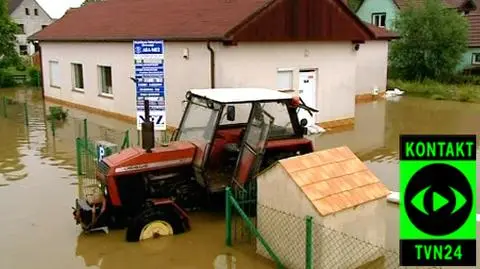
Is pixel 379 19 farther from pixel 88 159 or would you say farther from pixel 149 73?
pixel 149 73

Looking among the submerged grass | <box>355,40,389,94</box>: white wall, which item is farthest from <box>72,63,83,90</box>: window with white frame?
the submerged grass

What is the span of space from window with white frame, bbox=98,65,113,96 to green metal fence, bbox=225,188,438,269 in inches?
490

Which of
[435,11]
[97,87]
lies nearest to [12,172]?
[97,87]

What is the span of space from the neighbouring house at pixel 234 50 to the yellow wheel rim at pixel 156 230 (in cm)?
692

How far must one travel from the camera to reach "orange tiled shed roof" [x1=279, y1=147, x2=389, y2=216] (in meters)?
6.00

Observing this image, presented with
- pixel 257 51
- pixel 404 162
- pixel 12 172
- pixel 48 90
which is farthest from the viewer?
pixel 48 90

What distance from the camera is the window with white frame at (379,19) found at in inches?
1316

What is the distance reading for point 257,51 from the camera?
1412 centimetres

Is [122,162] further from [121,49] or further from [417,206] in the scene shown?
[121,49]

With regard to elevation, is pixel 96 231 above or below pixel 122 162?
below

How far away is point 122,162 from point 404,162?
5.19 metres

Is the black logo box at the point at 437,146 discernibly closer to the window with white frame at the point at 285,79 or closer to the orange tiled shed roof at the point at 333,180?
the orange tiled shed roof at the point at 333,180

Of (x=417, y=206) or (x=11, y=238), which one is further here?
(x=11, y=238)

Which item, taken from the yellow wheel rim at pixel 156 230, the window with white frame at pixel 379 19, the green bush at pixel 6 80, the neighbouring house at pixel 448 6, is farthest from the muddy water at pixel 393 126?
the green bush at pixel 6 80
